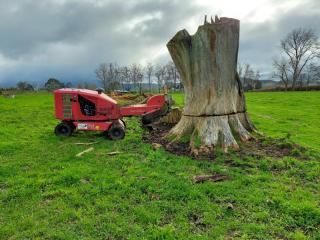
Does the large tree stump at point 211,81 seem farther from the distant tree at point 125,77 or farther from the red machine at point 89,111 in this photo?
the distant tree at point 125,77

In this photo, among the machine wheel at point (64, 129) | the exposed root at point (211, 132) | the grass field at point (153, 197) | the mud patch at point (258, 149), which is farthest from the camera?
the machine wheel at point (64, 129)

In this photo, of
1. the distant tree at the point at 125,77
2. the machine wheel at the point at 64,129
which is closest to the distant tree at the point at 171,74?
the distant tree at the point at 125,77

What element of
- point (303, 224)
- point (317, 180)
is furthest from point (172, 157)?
point (303, 224)

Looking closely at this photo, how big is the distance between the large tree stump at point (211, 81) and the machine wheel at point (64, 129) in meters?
4.26

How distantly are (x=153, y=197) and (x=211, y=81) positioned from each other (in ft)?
15.5

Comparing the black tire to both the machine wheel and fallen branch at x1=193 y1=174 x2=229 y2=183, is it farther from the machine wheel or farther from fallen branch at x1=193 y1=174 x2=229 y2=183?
fallen branch at x1=193 y1=174 x2=229 y2=183

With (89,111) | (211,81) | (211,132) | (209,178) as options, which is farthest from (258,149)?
(89,111)

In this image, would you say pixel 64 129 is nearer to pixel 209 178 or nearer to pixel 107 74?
pixel 209 178

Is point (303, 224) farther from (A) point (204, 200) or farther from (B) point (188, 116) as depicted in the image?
(B) point (188, 116)

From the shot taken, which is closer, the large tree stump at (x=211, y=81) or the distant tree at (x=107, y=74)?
the large tree stump at (x=211, y=81)

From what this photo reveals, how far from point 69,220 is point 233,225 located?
2.58 meters

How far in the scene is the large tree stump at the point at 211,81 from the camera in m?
9.34

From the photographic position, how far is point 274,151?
898cm

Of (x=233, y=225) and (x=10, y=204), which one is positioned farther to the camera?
(x=10, y=204)
